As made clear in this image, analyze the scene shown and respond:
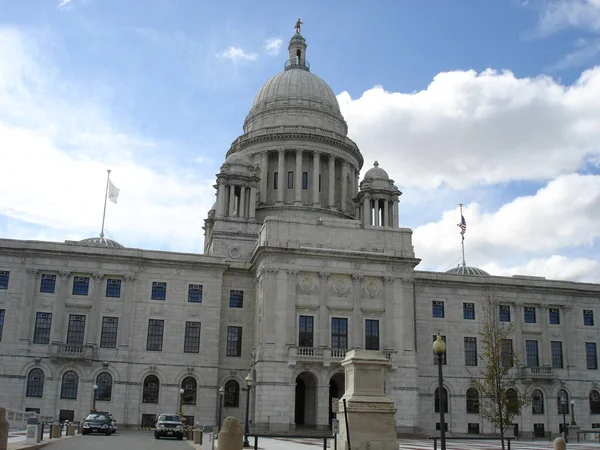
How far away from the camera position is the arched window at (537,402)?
60906mm

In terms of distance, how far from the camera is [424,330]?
6091 centimetres

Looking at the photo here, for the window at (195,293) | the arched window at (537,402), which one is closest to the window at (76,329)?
the window at (195,293)


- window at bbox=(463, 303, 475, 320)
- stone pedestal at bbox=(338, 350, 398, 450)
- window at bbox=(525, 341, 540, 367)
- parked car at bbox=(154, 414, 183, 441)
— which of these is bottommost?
parked car at bbox=(154, 414, 183, 441)

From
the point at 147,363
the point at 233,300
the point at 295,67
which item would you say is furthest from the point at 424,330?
the point at 295,67

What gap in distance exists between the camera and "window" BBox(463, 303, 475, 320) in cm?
6241

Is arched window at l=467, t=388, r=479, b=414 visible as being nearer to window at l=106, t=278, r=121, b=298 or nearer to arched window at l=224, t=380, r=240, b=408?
arched window at l=224, t=380, r=240, b=408

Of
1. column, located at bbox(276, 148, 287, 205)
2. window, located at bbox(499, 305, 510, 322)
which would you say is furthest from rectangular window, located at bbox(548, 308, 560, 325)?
column, located at bbox(276, 148, 287, 205)

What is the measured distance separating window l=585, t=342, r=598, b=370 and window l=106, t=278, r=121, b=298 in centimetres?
4315

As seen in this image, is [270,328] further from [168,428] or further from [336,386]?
[168,428]

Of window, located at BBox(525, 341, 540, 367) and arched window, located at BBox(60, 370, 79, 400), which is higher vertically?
window, located at BBox(525, 341, 540, 367)

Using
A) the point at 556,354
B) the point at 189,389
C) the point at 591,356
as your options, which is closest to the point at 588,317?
the point at 591,356

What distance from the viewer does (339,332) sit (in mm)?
54531

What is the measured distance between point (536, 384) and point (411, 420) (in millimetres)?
15140

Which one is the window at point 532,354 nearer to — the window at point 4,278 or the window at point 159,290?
the window at point 159,290
